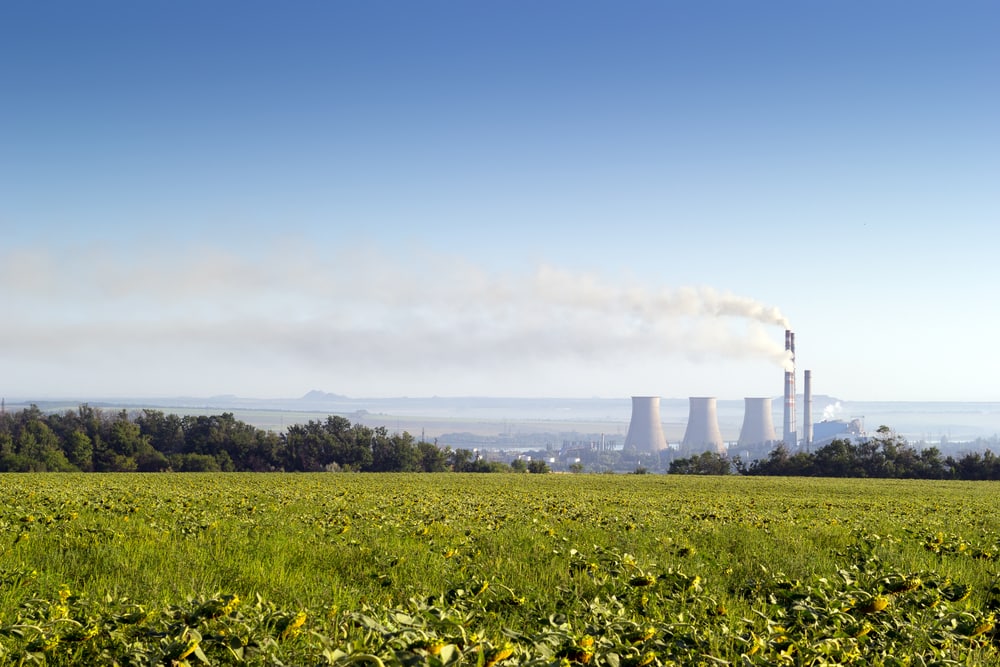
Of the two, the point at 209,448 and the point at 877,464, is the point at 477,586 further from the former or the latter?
the point at 209,448

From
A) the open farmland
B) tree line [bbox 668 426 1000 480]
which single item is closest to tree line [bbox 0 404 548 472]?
tree line [bbox 668 426 1000 480]

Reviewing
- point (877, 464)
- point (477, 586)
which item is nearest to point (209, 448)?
point (877, 464)

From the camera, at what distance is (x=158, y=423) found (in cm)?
12838

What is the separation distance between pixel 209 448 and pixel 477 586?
385 feet

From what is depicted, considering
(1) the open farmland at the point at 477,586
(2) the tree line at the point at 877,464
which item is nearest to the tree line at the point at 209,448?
(2) the tree line at the point at 877,464

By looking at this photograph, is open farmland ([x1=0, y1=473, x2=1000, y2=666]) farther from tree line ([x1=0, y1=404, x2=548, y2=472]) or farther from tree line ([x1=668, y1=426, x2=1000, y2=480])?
tree line ([x1=0, y1=404, x2=548, y2=472])

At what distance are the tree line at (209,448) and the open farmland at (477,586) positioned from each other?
98.5 m

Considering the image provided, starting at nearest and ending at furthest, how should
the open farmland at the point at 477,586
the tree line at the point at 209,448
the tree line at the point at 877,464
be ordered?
the open farmland at the point at 477,586 → the tree line at the point at 877,464 → the tree line at the point at 209,448

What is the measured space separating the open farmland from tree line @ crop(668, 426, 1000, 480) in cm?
9096

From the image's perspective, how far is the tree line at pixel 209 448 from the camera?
4070 inches

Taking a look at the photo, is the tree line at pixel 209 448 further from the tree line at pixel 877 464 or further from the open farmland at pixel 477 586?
the open farmland at pixel 477 586

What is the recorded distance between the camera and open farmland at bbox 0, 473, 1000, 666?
15.2 feet

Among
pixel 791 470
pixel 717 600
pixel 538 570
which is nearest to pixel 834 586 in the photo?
pixel 717 600

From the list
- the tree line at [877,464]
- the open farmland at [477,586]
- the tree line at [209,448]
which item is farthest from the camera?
the tree line at [209,448]
